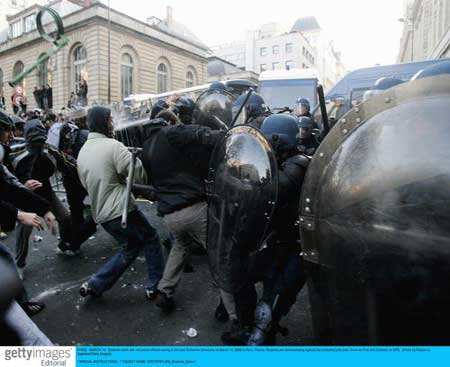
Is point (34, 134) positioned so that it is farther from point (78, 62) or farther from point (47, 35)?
point (78, 62)

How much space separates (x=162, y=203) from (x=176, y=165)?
34cm

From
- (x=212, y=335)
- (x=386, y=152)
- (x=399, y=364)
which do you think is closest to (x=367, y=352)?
(x=399, y=364)

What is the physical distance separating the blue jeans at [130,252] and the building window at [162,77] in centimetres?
2716

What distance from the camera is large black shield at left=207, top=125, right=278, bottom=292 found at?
1.67 metres

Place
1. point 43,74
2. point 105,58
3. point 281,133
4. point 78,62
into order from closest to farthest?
point 281,133, point 105,58, point 78,62, point 43,74

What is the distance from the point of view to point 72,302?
3.13m

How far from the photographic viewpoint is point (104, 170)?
310 cm

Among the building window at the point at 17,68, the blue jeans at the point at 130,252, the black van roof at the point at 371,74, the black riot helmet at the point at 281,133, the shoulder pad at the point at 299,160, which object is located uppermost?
the building window at the point at 17,68

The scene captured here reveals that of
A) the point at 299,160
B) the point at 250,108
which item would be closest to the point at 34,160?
the point at 250,108

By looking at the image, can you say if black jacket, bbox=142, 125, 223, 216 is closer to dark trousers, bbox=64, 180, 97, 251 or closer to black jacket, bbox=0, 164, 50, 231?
black jacket, bbox=0, 164, 50, 231

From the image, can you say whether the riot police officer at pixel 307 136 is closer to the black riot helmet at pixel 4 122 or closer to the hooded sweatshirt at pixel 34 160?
the black riot helmet at pixel 4 122

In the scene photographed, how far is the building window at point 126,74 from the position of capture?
25.5 metres

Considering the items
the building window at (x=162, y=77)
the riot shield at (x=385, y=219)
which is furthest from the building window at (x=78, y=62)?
the riot shield at (x=385, y=219)

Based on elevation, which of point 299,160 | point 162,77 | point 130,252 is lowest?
point 130,252
